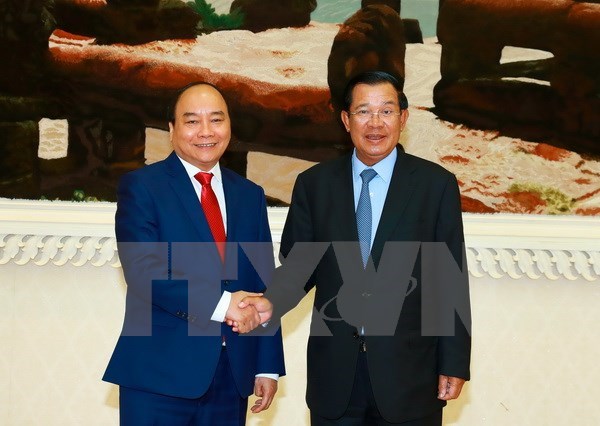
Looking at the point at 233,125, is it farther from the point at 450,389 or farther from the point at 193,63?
the point at 450,389

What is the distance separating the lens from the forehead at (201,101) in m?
2.86

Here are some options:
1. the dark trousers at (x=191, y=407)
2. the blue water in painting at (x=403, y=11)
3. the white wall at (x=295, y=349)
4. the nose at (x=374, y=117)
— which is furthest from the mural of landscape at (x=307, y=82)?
the dark trousers at (x=191, y=407)

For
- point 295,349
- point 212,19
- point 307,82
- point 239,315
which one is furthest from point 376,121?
point 295,349

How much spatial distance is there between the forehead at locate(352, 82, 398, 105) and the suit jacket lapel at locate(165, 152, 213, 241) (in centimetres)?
70

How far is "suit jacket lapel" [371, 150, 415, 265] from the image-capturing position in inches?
107

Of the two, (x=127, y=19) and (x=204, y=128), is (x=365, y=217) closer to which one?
(x=204, y=128)

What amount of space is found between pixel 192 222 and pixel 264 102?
64.8 inches

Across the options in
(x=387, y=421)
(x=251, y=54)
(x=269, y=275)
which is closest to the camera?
(x=387, y=421)

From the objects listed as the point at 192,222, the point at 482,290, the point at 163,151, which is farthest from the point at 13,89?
the point at 482,290

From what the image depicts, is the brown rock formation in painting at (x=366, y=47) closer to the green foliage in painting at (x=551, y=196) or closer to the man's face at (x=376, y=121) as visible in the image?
the green foliage in painting at (x=551, y=196)

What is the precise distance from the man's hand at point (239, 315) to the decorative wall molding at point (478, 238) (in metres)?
1.47

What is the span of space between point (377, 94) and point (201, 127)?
666mm

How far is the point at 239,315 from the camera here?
2.71 m

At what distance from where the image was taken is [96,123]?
13.9ft
